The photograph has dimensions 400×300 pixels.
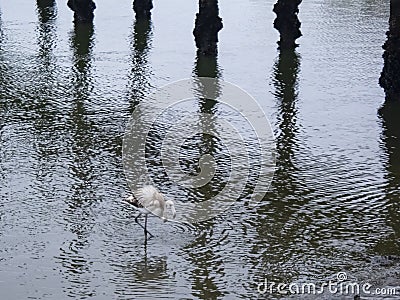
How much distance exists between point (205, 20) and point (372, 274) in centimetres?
1081

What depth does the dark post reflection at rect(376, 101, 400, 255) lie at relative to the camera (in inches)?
317

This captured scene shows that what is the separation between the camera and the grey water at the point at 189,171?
24.0 feet

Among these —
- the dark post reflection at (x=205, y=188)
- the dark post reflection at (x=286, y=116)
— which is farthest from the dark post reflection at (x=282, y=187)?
the dark post reflection at (x=205, y=188)

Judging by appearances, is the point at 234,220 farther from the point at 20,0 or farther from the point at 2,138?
the point at 20,0

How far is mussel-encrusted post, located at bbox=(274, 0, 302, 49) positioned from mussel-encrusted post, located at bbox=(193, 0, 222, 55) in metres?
1.36

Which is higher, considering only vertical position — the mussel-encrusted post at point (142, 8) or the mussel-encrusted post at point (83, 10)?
the mussel-encrusted post at point (142, 8)

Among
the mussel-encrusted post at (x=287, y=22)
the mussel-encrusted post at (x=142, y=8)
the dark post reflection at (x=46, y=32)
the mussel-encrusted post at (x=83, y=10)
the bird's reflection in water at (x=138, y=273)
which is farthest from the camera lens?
the mussel-encrusted post at (x=142, y=8)

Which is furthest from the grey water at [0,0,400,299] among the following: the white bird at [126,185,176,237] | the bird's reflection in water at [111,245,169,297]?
the white bird at [126,185,176,237]

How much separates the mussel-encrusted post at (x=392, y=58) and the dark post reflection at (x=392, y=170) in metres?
0.20

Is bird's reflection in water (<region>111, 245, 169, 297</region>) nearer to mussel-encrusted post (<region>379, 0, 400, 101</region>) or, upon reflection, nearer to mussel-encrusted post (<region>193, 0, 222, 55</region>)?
mussel-encrusted post (<region>379, 0, 400, 101</region>)

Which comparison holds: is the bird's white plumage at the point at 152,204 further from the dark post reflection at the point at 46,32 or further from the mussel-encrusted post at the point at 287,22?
the mussel-encrusted post at the point at 287,22

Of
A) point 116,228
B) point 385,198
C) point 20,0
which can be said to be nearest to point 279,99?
point 385,198

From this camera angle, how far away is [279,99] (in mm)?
14023

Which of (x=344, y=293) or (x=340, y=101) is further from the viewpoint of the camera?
(x=340, y=101)
